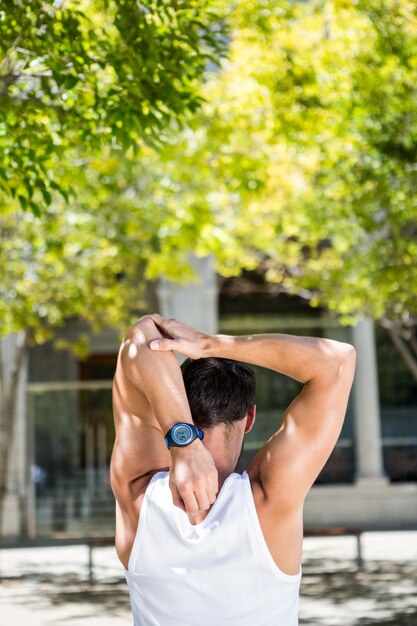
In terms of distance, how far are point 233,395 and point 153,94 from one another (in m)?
4.21

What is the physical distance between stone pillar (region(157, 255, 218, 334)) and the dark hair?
1537 centimetres

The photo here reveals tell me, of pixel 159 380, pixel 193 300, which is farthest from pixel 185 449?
pixel 193 300

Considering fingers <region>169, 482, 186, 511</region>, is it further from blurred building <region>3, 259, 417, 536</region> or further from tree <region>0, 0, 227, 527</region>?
blurred building <region>3, 259, 417, 536</region>

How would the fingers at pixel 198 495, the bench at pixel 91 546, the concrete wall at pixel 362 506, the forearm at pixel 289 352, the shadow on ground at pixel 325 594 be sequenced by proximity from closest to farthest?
the fingers at pixel 198 495
the forearm at pixel 289 352
the shadow on ground at pixel 325 594
the bench at pixel 91 546
the concrete wall at pixel 362 506

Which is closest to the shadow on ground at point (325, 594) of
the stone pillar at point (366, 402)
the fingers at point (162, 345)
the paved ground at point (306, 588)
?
the paved ground at point (306, 588)

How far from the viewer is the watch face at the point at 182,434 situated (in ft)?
6.33

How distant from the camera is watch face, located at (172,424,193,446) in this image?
1929 millimetres

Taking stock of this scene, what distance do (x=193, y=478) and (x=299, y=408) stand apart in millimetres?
266

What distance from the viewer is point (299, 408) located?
197cm

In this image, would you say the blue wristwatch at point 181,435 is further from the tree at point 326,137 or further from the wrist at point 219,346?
the tree at point 326,137

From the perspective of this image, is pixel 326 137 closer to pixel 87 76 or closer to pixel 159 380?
pixel 87 76

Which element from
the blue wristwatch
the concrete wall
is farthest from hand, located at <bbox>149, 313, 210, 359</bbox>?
the concrete wall

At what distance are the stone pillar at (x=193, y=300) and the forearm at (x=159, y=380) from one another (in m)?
15.5

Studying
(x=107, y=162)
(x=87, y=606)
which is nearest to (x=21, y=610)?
(x=87, y=606)
